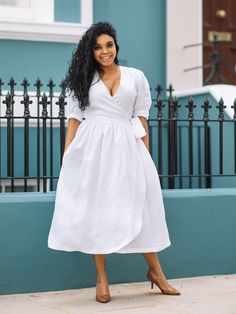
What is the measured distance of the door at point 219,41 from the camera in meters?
10.2

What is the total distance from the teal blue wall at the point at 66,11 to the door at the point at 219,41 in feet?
7.37

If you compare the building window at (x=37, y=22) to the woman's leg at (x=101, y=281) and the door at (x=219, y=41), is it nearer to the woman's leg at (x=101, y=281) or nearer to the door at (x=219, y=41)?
the door at (x=219, y=41)

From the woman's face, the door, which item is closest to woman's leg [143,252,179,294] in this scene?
the woman's face

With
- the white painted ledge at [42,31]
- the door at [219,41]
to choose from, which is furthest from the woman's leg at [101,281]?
the door at [219,41]

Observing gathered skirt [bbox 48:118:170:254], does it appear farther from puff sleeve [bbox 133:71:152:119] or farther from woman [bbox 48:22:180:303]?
puff sleeve [bbox 133:71:152:119]

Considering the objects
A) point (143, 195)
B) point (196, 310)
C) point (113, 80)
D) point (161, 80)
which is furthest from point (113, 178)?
point (161, 80)

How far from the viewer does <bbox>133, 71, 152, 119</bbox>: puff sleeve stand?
5637 mm

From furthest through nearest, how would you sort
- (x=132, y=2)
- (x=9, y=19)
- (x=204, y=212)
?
(x=132, y=2), (x=9, y=19), (x=204, y=212)

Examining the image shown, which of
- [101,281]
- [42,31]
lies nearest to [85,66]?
[101,281]

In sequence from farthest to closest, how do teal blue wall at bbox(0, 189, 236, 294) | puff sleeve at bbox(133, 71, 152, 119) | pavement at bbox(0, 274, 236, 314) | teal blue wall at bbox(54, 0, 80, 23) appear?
teal blue wall at bbox(54, 0, 80, 23)
teal blue wall at bbox(0, 189, 236, 294)
puff sleeve at bbox(133, 71, 152, 119)
pavement at bbox(0, 274, 236, 314)

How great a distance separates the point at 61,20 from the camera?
842 centimetres

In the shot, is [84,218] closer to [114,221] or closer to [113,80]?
[114,221]

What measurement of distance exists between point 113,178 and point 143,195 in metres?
0.25

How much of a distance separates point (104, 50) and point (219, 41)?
516cm
